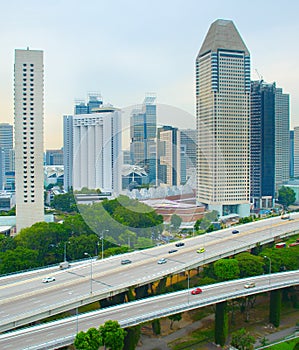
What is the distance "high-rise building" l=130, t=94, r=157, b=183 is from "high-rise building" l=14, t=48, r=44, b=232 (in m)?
5.71

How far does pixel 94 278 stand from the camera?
430 inches

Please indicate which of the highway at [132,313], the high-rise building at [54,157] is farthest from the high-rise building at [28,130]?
the high-rise building at [54,157]

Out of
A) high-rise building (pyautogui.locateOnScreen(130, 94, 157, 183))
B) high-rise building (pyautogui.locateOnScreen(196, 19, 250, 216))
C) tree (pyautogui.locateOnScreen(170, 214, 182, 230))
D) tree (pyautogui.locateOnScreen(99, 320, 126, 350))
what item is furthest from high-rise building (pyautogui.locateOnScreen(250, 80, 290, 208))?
tree (pyautogui.locateOnScreen(99, 320, 126, 350))

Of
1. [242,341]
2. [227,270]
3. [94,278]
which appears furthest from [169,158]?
[242,341]

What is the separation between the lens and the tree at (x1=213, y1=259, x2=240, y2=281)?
12.3 metres

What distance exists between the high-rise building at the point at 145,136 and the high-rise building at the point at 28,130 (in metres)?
5.71

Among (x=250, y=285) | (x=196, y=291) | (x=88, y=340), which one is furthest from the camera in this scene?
(x=250, y=285)

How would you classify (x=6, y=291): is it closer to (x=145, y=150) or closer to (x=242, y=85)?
(x=145, y=150)

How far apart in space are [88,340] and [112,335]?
0.48 meters

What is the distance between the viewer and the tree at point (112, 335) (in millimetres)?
7828

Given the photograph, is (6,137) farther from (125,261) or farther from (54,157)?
(125,261)

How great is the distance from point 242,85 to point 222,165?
19.1 ft

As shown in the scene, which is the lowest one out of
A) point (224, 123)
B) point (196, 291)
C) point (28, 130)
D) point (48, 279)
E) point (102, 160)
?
point (196, 291)

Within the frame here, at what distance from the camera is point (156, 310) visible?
9.16 meters
